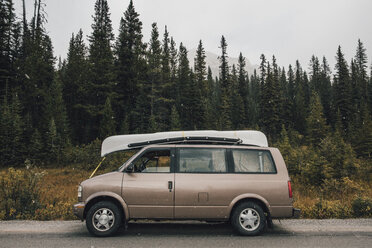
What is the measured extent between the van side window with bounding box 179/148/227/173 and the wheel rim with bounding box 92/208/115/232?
1875 mm

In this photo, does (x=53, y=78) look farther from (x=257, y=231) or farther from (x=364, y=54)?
(x=364, y=54)

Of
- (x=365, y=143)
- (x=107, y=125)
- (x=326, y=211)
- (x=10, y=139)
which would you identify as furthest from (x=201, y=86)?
(x=326, y=211)

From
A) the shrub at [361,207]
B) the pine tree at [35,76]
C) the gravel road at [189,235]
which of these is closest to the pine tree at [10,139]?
the pine tree at [35,76]

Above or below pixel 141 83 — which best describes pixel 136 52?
above

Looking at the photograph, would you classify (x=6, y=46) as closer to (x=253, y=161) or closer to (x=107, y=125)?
(x=107, y=125)

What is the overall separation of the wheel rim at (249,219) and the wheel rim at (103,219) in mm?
2891

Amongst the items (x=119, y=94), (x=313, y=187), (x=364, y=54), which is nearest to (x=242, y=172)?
(x=313, y=187)

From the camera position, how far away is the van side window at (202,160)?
20.8 ft

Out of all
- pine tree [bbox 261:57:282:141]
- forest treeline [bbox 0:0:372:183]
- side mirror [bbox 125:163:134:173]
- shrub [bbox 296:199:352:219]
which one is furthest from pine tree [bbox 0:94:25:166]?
pine tree [bbox 261:57:282:141]

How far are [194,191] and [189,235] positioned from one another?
1.03 meters

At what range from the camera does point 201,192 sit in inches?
241

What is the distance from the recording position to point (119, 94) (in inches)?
1699

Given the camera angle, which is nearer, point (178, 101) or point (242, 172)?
point (242, 172)

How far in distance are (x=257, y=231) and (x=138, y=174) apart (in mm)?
2968
